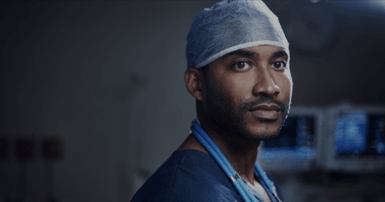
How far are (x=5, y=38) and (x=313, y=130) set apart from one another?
2516mm

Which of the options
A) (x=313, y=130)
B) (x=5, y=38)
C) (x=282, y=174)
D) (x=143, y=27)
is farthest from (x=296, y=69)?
(x=5, y=38)

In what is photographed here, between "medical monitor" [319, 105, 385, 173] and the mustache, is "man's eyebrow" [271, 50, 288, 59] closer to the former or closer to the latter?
the mustache

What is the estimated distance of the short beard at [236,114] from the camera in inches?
24.4

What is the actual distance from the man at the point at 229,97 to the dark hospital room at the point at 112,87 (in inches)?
51.3

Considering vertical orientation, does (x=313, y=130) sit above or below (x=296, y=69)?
below

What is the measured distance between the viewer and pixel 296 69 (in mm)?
1922

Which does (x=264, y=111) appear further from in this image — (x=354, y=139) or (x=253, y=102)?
(x=354, y=139)

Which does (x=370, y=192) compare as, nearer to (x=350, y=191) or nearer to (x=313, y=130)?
(x=350, y=191)

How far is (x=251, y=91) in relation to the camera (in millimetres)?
621

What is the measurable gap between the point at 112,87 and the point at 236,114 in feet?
5.42

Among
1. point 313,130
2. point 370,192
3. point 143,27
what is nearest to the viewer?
point 313,130

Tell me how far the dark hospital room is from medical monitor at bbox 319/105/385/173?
7.3 inches

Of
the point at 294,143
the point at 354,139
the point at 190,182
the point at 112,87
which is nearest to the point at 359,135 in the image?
the point at 354,139

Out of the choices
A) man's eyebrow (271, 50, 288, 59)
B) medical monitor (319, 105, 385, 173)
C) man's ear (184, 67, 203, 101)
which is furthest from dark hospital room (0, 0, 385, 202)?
man's eyebrow (271, 50, 288, 59)
